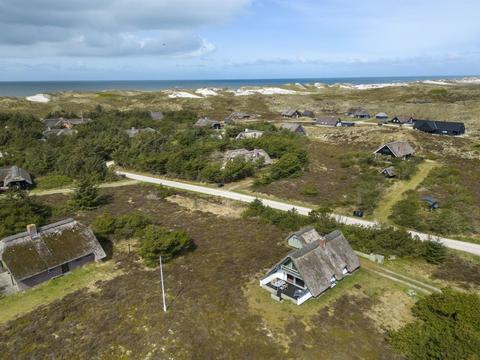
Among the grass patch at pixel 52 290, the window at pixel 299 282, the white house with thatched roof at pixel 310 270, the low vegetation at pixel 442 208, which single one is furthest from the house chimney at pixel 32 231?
the low vegetation at pixel 442 208

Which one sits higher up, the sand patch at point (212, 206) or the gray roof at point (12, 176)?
the gray roof at point (12, 176)

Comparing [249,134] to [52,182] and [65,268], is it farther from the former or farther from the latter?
[65,268]

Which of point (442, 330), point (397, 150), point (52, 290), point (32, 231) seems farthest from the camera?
point (397, 150)

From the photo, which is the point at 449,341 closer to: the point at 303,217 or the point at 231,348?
the point at 231,348

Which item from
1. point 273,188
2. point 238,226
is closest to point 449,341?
point 238,226

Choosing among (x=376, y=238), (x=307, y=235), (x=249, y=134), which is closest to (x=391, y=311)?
(x=376, y=238)

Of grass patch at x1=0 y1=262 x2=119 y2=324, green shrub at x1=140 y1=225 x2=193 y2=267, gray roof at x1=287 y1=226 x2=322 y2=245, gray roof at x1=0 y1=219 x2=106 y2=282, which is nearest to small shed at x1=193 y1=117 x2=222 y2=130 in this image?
green shrub at x1=140 y1=225 x2=193 y2=267

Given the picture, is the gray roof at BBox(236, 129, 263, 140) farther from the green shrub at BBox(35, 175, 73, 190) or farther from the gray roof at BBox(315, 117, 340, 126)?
the green shrub at BBox(35, 175, 73, 190)

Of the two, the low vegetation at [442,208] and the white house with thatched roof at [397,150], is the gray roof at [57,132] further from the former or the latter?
the low vegetation at [442,208]
